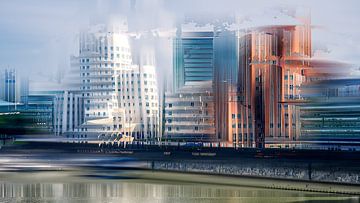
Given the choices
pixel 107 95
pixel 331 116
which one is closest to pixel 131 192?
pixel 107 95

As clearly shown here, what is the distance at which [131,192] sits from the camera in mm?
9523

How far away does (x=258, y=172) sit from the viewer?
10305 millimetres

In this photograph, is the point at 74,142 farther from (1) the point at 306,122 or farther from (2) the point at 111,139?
(1) the point at 306,122

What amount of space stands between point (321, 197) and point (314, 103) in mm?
1921

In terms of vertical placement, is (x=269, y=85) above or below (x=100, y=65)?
below

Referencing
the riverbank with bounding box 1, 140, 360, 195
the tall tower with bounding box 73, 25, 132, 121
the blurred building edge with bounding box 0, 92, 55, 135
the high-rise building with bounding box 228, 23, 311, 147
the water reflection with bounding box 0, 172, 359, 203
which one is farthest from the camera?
the blurred building edge with bounding box 0, 92, 55, 135

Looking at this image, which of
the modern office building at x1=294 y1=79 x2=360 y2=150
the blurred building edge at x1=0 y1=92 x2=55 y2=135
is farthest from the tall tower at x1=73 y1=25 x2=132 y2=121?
the modern office building at x1=294 y1=79 x2=360 y2=150

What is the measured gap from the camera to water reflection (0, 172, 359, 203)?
8.88m

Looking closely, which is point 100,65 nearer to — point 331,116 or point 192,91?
point 192,91

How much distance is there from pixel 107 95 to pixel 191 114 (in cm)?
136

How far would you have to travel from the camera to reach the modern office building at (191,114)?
36.3ft

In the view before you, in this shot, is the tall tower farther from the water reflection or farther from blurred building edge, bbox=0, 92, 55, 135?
the water reflection

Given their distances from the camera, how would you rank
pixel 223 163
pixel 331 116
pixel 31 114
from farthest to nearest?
pixel 31 114, pixel 331 116, pixel 223 163

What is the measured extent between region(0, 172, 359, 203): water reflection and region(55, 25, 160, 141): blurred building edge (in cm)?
103
